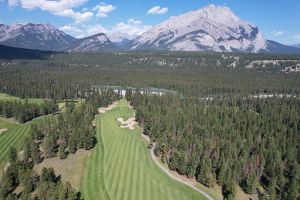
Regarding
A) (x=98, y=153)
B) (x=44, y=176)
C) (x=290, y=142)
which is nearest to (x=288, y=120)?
(x=290, y=142)

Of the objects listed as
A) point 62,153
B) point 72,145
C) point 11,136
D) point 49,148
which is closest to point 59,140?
point 72,145

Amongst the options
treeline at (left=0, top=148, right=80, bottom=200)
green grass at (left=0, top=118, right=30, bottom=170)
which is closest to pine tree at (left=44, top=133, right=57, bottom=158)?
treeline at (left=0, top=148, right=80, bottom=200)

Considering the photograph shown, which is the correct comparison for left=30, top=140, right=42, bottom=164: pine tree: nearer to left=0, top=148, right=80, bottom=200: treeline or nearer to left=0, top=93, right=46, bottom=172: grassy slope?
left=0, top=148, right=80, bottom=200: treeline

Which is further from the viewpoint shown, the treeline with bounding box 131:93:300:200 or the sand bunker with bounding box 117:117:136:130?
the sand bunker with bounding box 117:117:136:130

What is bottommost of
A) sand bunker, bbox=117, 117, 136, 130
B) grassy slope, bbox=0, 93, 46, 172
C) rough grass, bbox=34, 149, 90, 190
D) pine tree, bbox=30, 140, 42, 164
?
grassy slope, bbox=0, 93, 46, 172

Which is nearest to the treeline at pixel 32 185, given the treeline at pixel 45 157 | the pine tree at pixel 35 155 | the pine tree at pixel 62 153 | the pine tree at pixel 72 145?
the treeline at pixel 45 157

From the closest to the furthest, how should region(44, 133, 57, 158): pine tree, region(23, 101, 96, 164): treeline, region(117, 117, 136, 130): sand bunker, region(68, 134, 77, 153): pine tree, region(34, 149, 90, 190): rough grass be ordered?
region(34, 149, 90, 190): rough grass
region(23, 101, 96, 164): treeline
region(44, 133, 57, 158): pine tree
region(68, 134, 77, 153): pine tree
region(117, 117, 136, 130): sand bunker

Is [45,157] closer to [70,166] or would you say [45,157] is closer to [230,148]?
[70,166]

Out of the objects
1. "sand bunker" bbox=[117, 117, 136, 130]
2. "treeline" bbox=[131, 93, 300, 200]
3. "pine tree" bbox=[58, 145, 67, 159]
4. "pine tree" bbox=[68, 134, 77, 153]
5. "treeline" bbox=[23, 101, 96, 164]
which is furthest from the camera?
"sand bunker" bbox=[117, 117, 136, 130]
